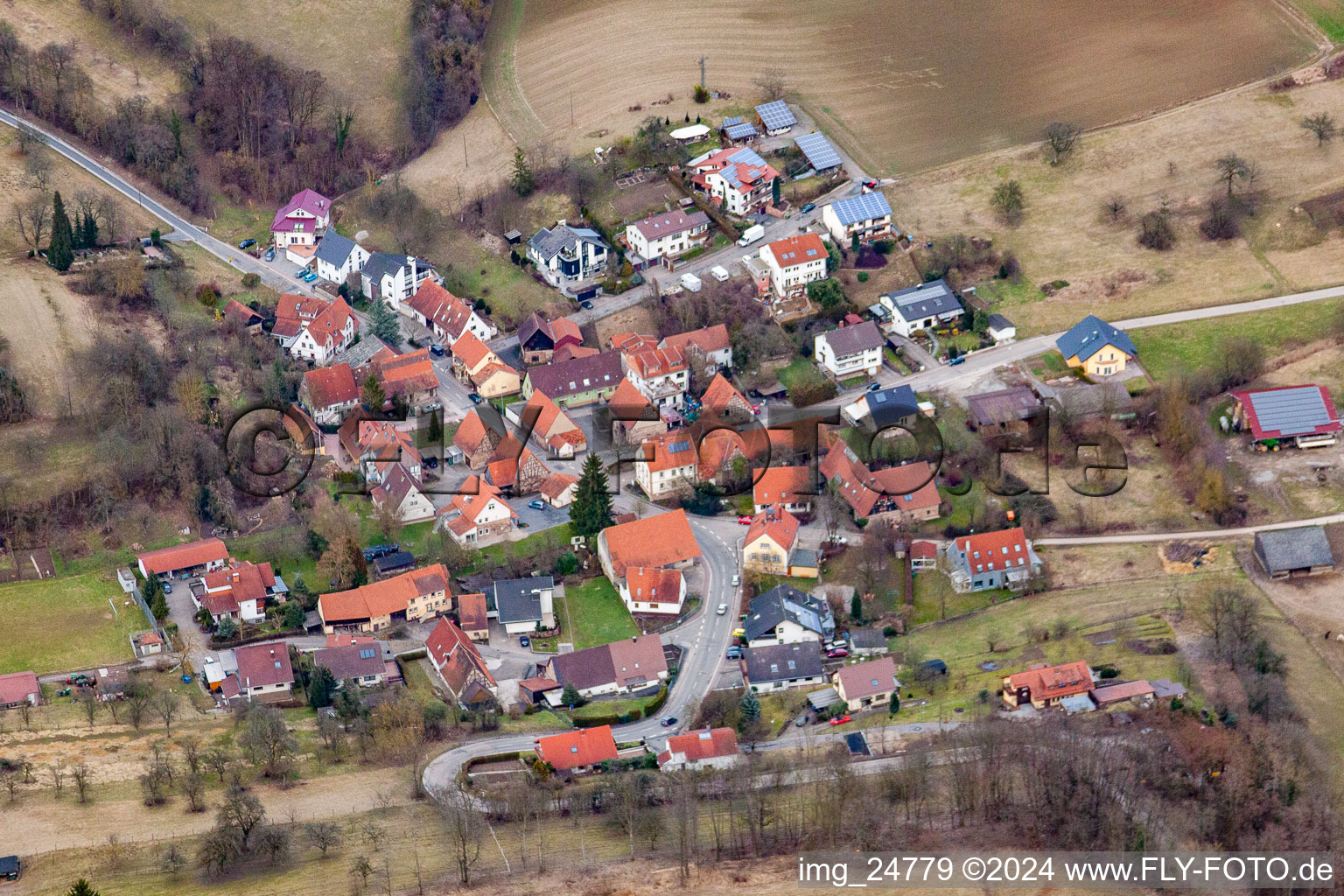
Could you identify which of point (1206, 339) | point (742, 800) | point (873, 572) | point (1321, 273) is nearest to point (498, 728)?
point (742, 800)

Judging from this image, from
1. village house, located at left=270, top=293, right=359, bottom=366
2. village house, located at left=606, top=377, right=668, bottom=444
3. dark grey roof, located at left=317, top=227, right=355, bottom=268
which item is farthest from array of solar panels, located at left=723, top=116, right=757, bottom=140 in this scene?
village house, located at left=270, top=293, right=359, bottom=366

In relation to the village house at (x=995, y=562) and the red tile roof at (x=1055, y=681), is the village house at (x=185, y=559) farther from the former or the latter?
the red tile roof at (x=1055, y=681)

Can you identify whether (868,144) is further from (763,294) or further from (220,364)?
(220,364)

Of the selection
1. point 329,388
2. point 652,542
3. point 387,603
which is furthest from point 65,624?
point 652,542

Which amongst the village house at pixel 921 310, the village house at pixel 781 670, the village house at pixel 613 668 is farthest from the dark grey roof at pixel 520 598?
the village house at pixel 921 310

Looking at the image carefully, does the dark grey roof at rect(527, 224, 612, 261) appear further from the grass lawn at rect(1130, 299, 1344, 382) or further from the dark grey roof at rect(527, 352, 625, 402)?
the grass lawn at rect(1130, 299, 1344, 382)

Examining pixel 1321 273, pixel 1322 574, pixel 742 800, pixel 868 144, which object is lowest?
pixel 742 800

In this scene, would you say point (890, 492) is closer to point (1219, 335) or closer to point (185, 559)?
point (1219, 335)
